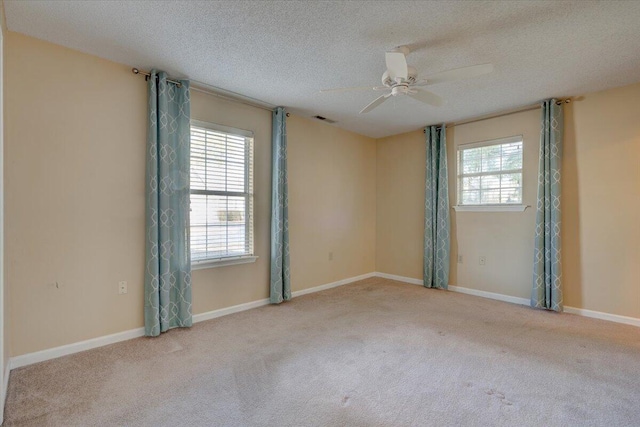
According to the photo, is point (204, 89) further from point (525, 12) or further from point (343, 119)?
point (525, 12)

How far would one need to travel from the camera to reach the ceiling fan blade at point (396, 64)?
2.19 metres

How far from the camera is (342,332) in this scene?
121 inches

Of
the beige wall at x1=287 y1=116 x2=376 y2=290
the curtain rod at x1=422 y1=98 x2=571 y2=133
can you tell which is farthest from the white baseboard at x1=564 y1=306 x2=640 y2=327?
the beige wall at x1=287 y1=116 x2=376 y2=290

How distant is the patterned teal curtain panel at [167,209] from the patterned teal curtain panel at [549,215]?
4.12m

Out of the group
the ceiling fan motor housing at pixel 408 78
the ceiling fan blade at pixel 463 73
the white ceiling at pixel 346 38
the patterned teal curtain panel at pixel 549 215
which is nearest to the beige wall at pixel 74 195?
the white ceiling at pixel 346 38

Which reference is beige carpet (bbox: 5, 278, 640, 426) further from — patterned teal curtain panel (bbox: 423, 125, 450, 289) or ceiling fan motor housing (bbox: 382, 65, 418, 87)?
ceiling fan motor housing (bbox: 382, 65, 418, 87)

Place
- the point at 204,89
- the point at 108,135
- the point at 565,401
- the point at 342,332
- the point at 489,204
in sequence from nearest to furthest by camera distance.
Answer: the point at 565,401
the point at 108,135
the point at 342,332
the point at 204,89
the point at 489,204

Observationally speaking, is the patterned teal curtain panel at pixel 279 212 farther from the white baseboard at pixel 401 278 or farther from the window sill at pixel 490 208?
the window sill at pixel 490 208

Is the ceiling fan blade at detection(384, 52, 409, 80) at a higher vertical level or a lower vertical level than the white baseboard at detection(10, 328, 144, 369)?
higher

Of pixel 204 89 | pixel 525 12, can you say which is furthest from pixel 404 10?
pixel 204 89

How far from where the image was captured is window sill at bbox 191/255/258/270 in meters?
3.36

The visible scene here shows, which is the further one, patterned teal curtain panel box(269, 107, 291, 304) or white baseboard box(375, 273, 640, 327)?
patterned teal curtain panel box(269, 107, 291, 304)

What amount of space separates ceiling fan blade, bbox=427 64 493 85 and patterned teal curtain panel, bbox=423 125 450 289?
8.02 ft

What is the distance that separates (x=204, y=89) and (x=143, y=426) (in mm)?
3077
